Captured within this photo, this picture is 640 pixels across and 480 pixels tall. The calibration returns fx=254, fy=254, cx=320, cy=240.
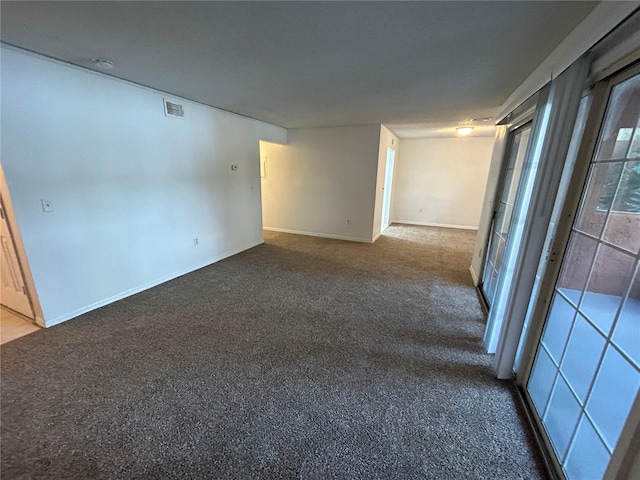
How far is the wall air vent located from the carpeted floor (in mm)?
2277

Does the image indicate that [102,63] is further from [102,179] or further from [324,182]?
[324,182]

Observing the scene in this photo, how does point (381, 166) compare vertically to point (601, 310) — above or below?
above

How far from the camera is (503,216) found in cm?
297

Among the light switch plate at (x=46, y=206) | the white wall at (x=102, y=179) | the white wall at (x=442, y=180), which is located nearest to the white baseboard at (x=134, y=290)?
the white wall at (x=102, y=179)

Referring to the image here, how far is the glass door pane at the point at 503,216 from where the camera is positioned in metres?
2.70

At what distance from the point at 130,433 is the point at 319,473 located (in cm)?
111

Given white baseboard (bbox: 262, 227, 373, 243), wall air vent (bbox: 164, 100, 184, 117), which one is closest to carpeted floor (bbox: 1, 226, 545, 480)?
wall air vent (bbox: 164, 100, 184, 117)

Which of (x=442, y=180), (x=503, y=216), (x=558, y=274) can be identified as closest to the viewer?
(x=558, y=274)

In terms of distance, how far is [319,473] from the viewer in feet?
4.18

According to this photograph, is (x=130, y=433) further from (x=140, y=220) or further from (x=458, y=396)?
(x=140, y=220)

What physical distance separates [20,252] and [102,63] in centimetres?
185

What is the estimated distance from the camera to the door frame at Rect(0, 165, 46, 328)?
7.00 ft

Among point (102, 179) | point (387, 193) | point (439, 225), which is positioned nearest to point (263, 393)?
point (102, 179)

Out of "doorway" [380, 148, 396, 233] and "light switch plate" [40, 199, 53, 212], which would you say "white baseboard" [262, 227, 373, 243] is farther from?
"light switch plate" [40, 199, 53, 212]
